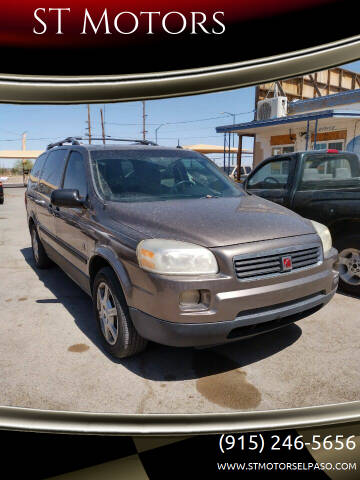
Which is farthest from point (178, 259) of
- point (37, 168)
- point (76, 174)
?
point (37, 168)

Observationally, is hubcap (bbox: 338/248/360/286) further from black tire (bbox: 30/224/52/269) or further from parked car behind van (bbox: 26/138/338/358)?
black tire (bbox: 30/224/52/269)

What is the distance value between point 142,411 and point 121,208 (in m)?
1.55

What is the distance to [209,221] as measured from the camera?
2.85m

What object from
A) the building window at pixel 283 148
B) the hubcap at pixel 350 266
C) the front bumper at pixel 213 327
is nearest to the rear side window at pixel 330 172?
the hubcap at pixel 350 266

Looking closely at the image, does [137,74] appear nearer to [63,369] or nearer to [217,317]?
[217,317]

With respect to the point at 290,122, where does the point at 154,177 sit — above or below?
below

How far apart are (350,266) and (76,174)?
3.28 metres

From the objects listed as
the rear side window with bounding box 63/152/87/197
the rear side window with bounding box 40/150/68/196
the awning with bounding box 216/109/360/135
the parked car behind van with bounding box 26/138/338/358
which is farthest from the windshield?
the awning with bounding box 216/109/360/135

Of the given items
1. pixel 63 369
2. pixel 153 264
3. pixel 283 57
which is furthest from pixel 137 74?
pixel 63 369

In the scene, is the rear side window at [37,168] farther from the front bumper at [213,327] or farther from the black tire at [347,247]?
the black tire at [347,247]

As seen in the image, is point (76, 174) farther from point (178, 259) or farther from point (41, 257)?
point (41, 257)

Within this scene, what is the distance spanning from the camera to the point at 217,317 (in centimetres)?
246

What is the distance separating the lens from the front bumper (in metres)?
2.46

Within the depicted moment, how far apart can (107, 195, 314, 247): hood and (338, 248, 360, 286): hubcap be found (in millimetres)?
1509
